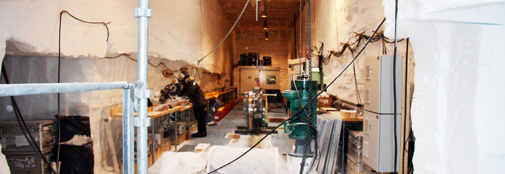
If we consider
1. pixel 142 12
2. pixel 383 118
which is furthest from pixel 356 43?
pixel 142 12

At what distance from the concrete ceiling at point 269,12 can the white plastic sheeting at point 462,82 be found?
7.74m

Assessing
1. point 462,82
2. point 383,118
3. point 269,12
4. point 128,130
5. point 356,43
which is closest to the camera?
point 462,82

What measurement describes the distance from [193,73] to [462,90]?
267 inches

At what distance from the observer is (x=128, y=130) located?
1.01 meters

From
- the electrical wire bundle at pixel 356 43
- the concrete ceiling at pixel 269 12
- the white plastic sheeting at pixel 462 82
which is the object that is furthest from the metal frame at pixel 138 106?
the concrete ceiling at pixel 269 12

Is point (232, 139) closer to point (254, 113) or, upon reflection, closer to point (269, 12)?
point (254, 113)

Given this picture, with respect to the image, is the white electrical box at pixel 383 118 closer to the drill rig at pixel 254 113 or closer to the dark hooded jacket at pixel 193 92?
the drill rig at pixel 254 113

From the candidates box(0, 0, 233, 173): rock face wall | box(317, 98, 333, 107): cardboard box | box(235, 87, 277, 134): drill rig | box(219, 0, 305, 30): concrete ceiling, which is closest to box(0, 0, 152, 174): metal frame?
box(0, 0, 233, 173): rock face wall

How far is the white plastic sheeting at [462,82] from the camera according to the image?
744mm

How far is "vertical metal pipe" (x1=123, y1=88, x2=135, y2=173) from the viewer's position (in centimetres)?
100

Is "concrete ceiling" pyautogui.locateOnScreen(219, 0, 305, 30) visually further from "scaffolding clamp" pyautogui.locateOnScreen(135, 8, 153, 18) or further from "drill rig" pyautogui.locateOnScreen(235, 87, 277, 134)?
"scaffolding clamp" pyautogui.locateOnScreen(135, 8, 153, 18)

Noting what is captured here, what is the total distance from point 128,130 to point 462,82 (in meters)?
1.16

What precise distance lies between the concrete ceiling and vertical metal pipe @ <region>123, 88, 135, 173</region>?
7707 millimetres

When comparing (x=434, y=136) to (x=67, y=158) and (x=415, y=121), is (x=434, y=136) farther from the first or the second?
(x=67, y=158)
